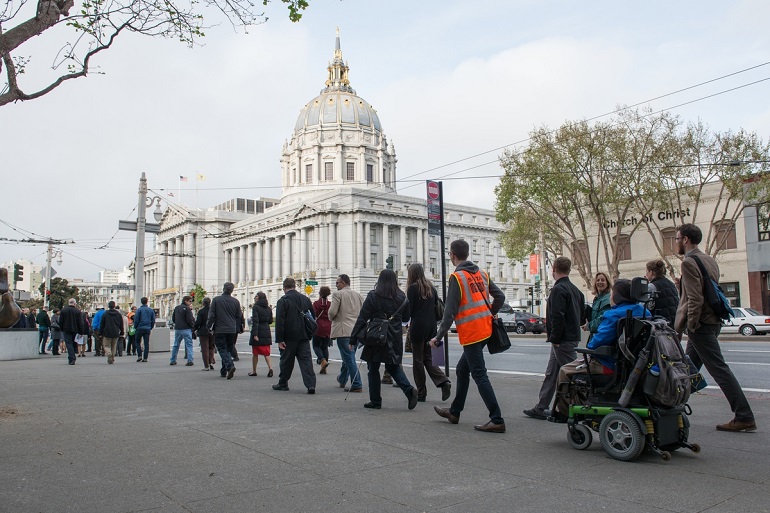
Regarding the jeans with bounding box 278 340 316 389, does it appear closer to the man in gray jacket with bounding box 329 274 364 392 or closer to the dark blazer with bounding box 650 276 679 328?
the man in gray jacket with bounding box 329 274 364 392

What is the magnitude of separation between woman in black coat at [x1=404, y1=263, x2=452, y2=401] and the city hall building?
72.6 metres

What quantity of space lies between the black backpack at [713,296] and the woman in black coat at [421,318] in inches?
132

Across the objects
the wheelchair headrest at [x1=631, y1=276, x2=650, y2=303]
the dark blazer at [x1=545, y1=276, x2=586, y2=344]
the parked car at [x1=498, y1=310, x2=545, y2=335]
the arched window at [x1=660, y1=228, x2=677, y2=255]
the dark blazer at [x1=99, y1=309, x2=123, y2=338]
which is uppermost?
the arched window at [x1=660, y1=228, x2=677, y2=255]

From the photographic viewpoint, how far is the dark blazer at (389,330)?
8336 mm

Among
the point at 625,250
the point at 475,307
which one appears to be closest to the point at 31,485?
the point at 475,307

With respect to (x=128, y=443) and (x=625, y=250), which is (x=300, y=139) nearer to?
(x=625, y=250)

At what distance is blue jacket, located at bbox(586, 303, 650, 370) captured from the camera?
19.1 ft

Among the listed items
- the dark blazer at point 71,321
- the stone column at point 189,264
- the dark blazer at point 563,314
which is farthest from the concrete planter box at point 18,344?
the stone column at point 189,264

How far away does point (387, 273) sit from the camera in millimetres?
8711

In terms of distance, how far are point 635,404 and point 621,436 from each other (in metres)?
0.29

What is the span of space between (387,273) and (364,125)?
103666 mm

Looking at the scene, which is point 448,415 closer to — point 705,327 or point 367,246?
point 705,327

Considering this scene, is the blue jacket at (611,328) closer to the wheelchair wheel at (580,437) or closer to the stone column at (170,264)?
the wheelchair wheel at (580,437)

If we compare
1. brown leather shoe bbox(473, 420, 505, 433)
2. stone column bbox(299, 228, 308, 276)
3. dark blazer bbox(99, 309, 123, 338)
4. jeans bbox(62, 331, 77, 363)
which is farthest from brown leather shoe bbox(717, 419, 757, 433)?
stone column bbox(299, 228, 308, 276)
